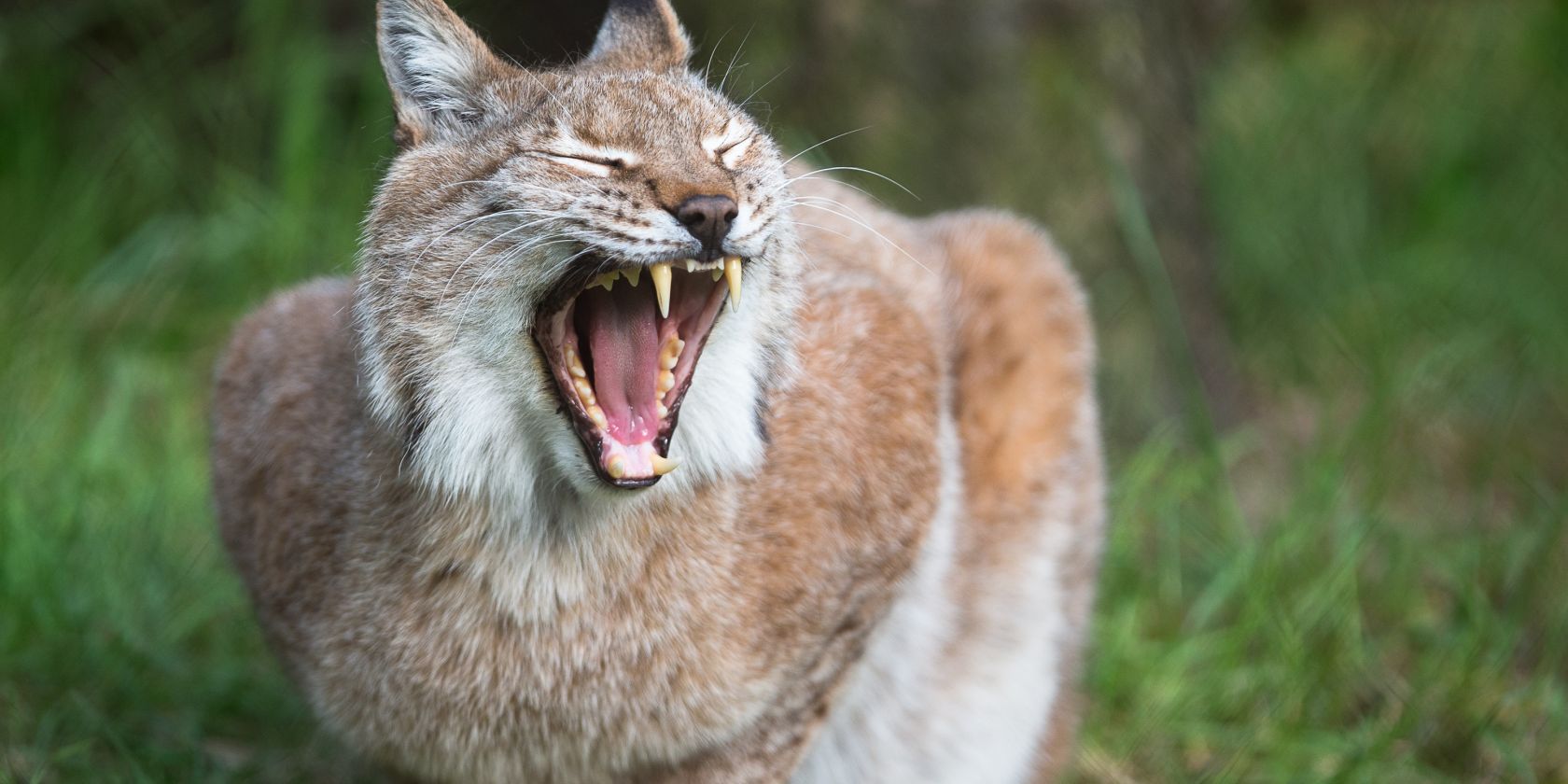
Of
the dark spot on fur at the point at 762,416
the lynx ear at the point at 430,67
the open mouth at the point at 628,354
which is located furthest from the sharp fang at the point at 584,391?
the lynx ear at the point at 430,67

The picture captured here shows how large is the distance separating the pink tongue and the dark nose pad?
0.75ft

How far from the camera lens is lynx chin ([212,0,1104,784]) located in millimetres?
2953

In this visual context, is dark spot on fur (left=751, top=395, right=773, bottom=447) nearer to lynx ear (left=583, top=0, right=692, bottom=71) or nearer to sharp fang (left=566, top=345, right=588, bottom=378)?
sharp fang (left=566, top=345, right=588, bottom=378)

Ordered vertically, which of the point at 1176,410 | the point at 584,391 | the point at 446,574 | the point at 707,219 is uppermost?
the point at 707,219

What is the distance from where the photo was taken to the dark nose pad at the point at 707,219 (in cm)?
278

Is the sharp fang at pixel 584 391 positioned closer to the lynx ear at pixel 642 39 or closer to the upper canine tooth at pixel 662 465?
the upper canine tooth at pixel 662 465

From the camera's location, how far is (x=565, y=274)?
9.56 ft

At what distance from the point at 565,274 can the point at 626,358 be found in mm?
196

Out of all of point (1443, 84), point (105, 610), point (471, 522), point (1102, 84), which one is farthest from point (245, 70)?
point (1443, 84)

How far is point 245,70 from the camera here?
265 inches

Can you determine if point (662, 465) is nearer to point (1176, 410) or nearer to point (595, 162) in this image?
point (595, 162)

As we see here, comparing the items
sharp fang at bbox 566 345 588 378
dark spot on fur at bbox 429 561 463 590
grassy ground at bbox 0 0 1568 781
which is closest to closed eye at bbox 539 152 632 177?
sharp fang at bbox 566 345 588 378

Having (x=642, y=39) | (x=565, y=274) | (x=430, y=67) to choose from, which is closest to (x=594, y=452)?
(x=565, y=274)

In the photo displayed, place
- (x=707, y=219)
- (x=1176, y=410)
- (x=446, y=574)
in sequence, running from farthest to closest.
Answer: (x=1176, y=410), (x=446, y=574), (x=707, y=219)
